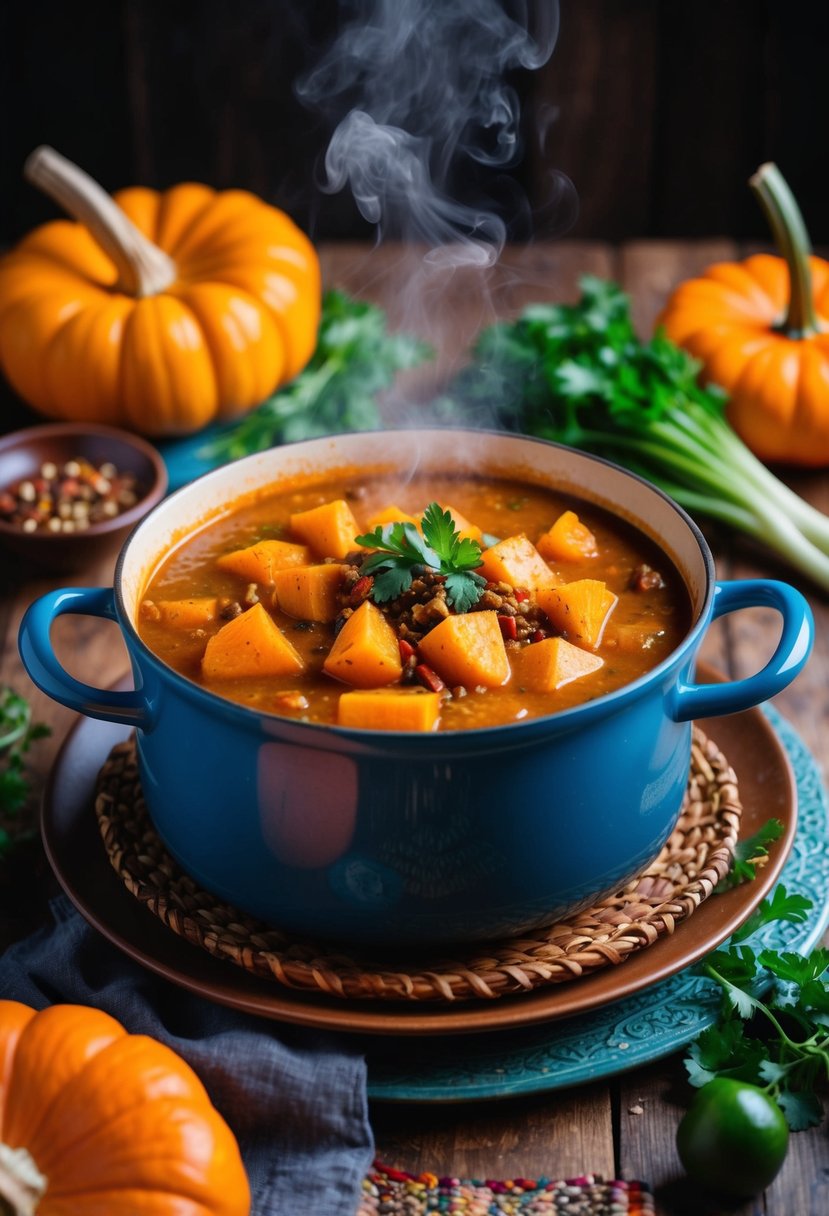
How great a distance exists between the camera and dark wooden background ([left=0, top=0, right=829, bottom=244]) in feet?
19.4

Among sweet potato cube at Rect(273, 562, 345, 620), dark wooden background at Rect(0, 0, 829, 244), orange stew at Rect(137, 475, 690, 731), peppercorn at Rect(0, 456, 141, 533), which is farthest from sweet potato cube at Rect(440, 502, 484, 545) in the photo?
dark wooden background at Rect(0, 0, 829, 244)

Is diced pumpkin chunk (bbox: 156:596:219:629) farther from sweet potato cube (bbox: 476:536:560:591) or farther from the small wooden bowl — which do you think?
the small wooden bowl

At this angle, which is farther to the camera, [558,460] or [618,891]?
[558,460]

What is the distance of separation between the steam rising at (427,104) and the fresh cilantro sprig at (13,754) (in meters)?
2.03

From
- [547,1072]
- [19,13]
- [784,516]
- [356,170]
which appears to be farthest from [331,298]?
[547,1072]

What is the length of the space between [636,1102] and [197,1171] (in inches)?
30.5

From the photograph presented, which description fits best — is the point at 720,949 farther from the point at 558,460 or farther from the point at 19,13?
the point at 19,13

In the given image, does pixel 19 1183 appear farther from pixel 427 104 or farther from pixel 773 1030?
pixel 427 104

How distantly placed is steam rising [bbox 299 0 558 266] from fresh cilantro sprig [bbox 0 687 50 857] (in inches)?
79.8

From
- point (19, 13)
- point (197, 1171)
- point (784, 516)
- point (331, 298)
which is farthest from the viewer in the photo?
point (19, 13)

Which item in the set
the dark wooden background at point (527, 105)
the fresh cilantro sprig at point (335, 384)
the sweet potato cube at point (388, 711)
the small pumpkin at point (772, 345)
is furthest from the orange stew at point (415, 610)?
the dark wooden background at point (527, 105)

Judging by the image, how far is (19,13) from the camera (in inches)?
231

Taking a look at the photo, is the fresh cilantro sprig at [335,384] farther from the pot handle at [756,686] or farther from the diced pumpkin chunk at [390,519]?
the pot handle at [756,686]

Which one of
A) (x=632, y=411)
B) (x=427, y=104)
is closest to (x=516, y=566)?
(x=632, y=411)
